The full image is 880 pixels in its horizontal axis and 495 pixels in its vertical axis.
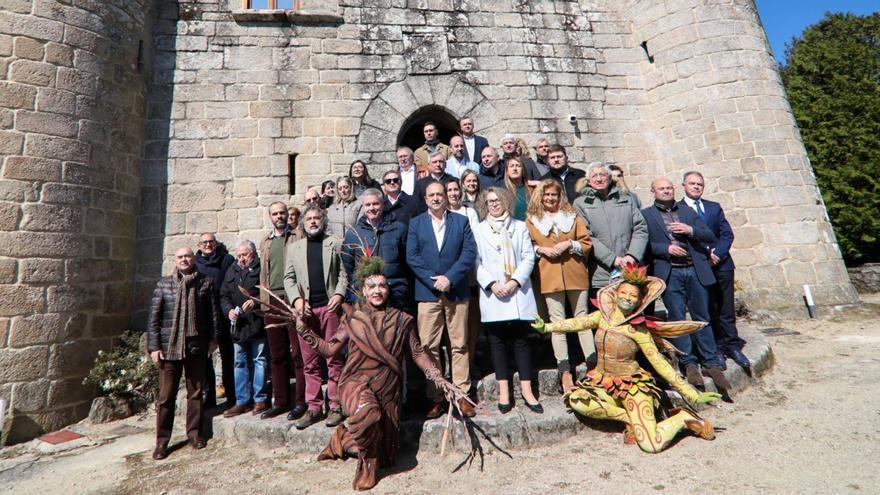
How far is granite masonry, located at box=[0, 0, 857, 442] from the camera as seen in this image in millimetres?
4594

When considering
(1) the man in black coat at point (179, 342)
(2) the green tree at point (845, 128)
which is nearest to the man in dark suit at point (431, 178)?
(1) the man in black coat at point (179, 342)

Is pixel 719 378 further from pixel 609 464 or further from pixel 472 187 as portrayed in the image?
pixel 472 187

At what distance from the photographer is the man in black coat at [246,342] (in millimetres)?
3951

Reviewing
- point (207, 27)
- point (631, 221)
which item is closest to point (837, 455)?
point (631, 221)

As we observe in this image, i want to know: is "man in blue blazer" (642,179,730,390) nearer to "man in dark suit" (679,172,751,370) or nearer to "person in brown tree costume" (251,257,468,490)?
"man in dark suit" (679,172,751,370)

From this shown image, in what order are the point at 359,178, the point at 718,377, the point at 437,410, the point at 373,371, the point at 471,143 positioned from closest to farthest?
the point at 373,371
the point at 437,410
the point at 718,377
the point at 359,178
the point at 471,143

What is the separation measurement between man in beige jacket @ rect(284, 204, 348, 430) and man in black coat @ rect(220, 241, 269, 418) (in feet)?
1.93

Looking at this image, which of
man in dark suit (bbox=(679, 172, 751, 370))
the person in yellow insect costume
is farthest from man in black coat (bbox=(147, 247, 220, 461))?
man in dark suit (bbox=(679, 172, 751, 370))

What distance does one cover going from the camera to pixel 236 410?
393 cm

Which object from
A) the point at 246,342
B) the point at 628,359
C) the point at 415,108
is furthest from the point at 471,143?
the point at 246,342

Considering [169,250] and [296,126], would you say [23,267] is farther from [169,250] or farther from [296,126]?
[296,126]

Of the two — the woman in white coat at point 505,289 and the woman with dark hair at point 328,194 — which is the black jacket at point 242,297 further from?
the woman in white coat at point 505,289

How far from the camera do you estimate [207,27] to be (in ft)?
21.0

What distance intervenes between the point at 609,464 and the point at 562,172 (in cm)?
307
